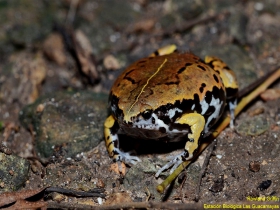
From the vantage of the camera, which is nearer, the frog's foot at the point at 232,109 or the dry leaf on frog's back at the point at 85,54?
the frog's foot at the point at 232,109

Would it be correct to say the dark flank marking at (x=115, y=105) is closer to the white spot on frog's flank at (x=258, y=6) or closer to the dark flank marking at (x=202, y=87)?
the dark flank marking at (x=202, y=87)

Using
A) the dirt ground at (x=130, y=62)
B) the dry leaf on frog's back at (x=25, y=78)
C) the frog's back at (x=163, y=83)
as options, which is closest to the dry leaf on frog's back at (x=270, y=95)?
the dirt ground at (x=130, y=62)

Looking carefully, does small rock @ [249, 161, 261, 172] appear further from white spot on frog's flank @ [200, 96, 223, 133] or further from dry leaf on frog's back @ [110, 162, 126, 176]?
dry leaf on frog's back @ [110, 162, 126, 176]

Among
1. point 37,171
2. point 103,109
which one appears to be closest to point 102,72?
point 103,109

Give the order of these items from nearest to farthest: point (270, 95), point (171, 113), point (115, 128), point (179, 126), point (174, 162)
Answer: point (171, 113)
point (179, 126)
point (174, 162)
point (115, 128)
point (270, 95)

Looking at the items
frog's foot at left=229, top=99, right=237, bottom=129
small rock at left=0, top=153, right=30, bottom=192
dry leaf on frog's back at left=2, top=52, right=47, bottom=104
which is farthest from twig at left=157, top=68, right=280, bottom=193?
dry leaf on frog's back at left=2, top=52, right=47, bottom=104

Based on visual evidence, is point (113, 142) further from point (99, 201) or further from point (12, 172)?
point (12, 172)

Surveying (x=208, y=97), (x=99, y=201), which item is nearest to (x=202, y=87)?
(x=208, y=97)
